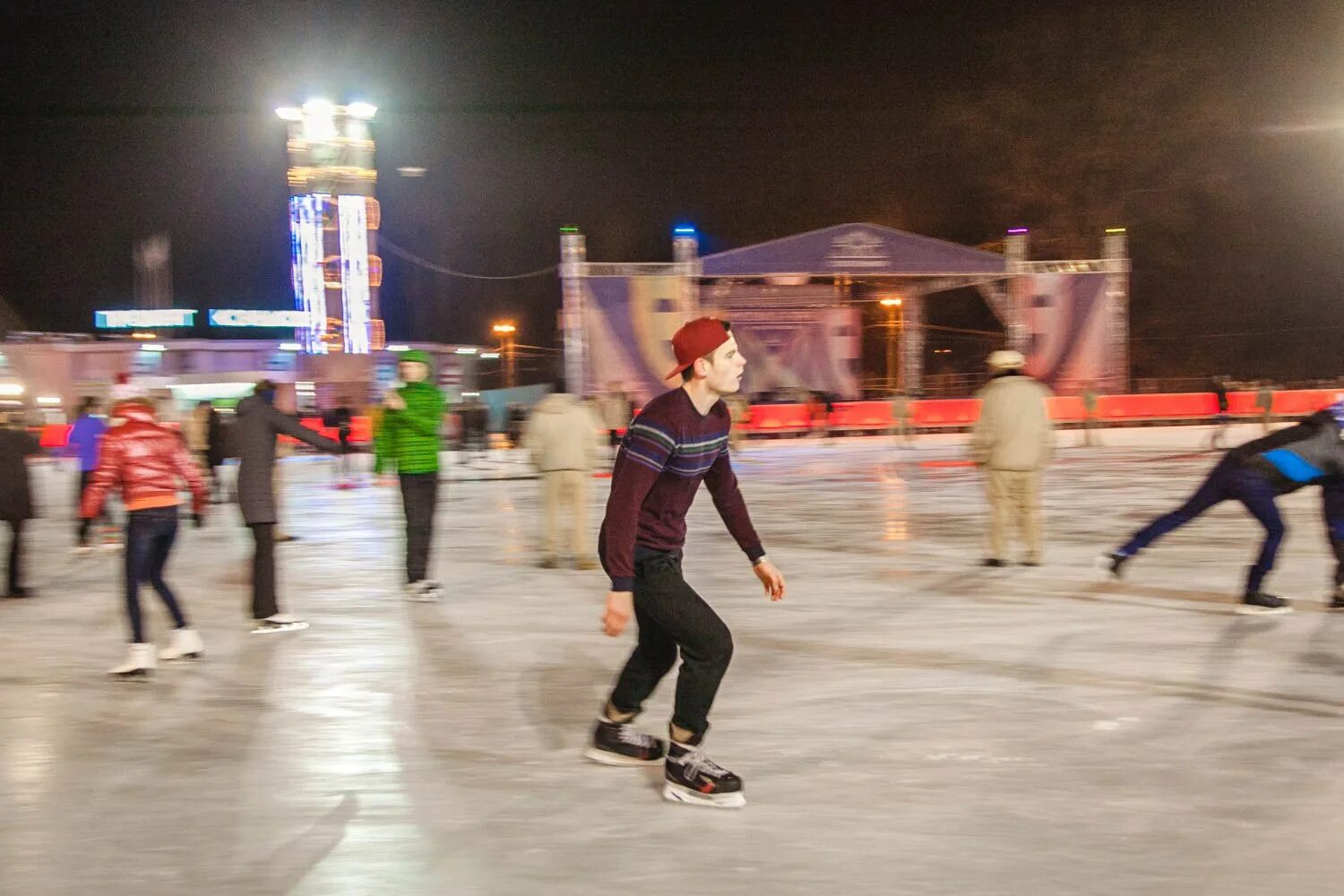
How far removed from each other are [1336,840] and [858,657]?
2839 millimetres

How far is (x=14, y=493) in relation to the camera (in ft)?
29.0

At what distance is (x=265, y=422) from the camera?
7.40 meters

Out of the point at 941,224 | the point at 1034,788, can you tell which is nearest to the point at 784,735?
the point at 1034,788

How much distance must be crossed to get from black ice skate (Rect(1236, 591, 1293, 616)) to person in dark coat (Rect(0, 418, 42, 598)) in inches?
321

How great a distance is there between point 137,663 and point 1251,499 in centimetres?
609

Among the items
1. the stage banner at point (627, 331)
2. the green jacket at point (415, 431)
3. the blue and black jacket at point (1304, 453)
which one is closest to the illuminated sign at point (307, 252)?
the stage banner at point (627, 331)

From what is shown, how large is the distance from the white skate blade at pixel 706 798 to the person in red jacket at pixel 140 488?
3.29 metres

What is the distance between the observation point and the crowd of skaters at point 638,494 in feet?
13.2

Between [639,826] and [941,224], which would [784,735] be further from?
[941,224]

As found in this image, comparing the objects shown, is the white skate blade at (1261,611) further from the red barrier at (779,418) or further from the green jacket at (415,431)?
the red barrier at (779,418)

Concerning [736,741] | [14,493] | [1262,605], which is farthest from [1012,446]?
[14,493]

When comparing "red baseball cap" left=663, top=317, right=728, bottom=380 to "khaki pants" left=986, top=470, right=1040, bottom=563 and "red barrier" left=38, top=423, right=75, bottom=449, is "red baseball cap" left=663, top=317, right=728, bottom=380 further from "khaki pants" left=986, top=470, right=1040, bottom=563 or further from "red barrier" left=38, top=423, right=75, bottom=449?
"red barrier" left=38, top=423, right=75, bottom=449

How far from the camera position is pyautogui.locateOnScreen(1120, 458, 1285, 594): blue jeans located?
7.01 m

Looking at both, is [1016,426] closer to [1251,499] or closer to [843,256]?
[1251,499]
